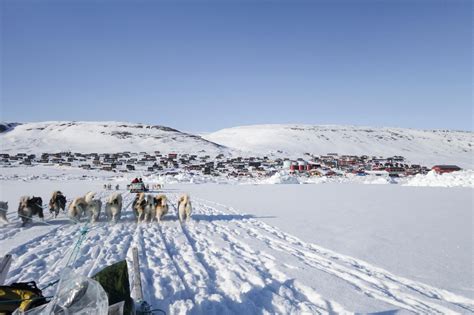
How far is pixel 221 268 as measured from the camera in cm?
639

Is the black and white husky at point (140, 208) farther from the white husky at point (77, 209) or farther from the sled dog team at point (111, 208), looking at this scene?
the white husky at point (77, 209)

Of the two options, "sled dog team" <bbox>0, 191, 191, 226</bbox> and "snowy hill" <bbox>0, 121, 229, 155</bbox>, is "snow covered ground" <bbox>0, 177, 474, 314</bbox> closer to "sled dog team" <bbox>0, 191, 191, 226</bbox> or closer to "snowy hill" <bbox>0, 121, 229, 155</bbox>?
"sled dog team" <bbox>0, 191, 191, 226</bbox>

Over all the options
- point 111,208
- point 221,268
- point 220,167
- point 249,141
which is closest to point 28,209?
point 111,208

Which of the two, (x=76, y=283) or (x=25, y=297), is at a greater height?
(x=76, y=283)

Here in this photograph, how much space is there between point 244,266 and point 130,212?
8.48 metres

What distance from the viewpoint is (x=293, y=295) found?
16.8 ft

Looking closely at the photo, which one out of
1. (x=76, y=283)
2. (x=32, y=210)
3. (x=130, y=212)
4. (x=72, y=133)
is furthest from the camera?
(x=72, y=133)

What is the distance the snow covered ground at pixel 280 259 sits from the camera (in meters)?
4.95

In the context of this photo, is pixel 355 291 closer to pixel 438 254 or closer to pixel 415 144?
A: pixel 438 254

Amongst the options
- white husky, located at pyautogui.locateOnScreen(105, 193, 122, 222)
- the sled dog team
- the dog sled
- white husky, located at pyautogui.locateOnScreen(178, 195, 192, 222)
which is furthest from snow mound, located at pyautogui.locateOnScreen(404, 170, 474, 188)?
the dog sled

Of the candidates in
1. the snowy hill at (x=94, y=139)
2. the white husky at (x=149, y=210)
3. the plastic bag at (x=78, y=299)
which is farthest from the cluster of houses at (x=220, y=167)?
the plastic bag at (x=78, y=299)

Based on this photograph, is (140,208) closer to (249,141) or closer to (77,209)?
(77,209)

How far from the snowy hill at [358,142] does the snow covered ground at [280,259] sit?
7593 centimetres

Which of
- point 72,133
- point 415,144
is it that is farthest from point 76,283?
point 415,144
